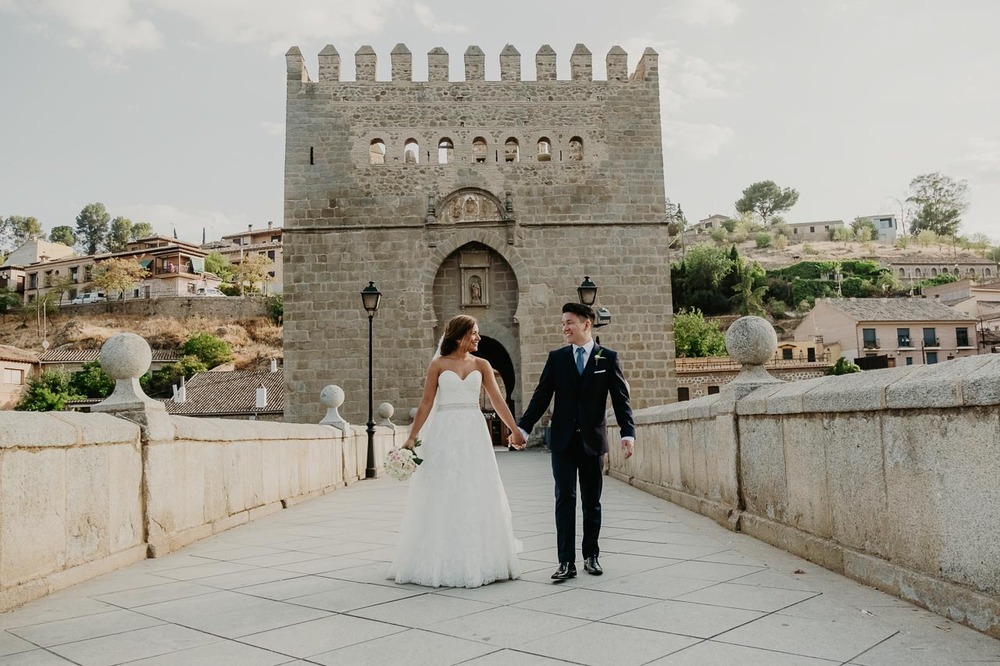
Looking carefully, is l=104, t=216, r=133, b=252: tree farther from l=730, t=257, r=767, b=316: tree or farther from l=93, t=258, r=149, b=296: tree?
l=730, t=257, r=767, b=316: tree

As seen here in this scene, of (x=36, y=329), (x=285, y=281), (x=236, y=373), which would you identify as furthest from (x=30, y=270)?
(x=285, y=281)

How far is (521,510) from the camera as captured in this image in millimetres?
8398

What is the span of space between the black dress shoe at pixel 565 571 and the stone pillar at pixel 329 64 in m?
20.7

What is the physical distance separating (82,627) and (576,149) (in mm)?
20673

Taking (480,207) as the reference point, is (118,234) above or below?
above

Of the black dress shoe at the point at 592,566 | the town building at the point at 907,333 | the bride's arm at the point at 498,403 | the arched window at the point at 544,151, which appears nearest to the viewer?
the black dress shoe at the point at 592,566

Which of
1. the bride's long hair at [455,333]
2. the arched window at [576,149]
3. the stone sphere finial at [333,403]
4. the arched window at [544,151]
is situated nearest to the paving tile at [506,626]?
the bride's long hair at [455,333]

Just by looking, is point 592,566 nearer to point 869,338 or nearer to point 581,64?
point 581,64

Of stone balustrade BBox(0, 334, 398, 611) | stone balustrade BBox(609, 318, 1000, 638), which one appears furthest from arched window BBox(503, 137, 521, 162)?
stone balustrade BBox(609, 318, 1000, 638)

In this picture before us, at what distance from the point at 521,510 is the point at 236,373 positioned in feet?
147

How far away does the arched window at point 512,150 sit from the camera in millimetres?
22375

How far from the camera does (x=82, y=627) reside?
3555 millimetres

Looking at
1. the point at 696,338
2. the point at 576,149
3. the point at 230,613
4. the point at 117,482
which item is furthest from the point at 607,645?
the point at 696,338

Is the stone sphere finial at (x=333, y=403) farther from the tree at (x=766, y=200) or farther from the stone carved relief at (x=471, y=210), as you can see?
the tree at (x=766, y=200)
